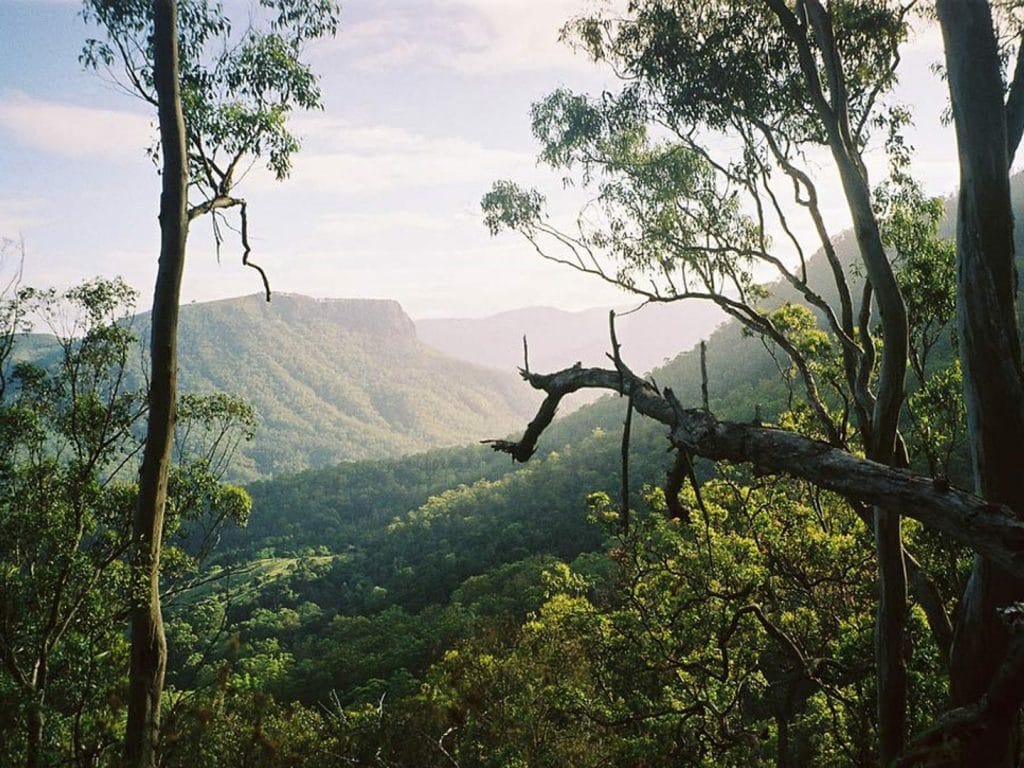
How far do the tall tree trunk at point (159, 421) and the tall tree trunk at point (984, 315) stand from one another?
18.1 ft

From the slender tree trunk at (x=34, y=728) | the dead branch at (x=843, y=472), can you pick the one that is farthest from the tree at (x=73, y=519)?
the dead branch at (x=843, y=472)

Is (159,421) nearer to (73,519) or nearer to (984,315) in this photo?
(73,519)

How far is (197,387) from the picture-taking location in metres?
164

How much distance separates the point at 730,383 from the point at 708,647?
60663 millimetres

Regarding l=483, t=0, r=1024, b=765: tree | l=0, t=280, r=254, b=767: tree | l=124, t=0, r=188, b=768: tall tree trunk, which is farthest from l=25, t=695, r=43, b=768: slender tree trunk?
l=483, t=0, r=1024, b=765: tree

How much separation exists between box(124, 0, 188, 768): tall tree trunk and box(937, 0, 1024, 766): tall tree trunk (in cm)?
553

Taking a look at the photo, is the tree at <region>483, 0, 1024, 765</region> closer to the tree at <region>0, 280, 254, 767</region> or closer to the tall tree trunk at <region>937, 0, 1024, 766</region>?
the tall tree trunk at <region>937, 0, 1024, 766</region>

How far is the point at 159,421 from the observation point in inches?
220

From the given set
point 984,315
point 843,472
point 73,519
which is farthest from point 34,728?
point 984,315

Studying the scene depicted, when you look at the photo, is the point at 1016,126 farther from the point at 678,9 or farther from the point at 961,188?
the point at 678,9

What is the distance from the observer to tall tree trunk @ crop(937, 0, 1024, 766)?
2781mm

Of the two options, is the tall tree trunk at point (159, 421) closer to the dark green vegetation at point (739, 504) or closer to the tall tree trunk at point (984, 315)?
the dark green vegetation at point (739, 504)

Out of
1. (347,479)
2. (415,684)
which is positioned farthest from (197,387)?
(415,684)

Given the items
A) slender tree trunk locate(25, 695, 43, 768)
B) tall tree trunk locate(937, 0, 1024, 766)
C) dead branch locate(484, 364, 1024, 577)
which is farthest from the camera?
slender tree trunk locate(25, 695, 43, 768)
